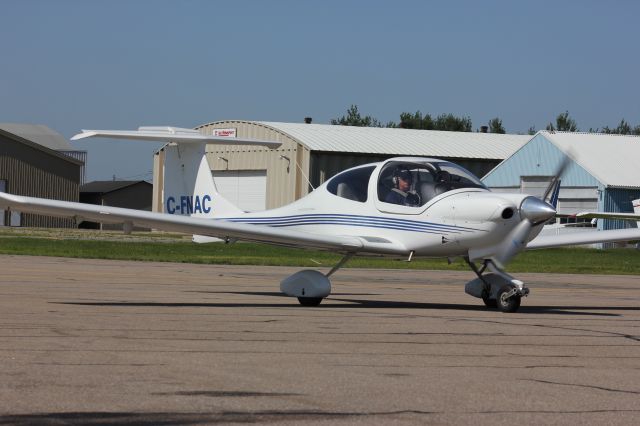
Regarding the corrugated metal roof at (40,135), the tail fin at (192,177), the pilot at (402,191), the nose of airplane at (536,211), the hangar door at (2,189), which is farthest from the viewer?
the corrugated metal roof at (40,135)

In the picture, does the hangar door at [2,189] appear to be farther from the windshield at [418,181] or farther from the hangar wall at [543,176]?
the windshield at [418,181]

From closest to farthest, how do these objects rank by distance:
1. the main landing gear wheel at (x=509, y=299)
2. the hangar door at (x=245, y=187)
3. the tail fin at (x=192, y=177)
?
1. the main landing gear wheel at (x=509, y=299)
2. the tail fin at (x=192, y=177)
3. the hangar door at (x=245, y=187)

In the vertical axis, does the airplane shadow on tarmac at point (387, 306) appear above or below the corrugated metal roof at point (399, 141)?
below

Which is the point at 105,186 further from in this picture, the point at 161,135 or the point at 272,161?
the point at 161,135

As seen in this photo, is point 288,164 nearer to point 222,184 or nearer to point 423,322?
point 222,184

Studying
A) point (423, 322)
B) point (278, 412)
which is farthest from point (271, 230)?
point (278, 412)

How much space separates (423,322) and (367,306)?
2996 millimetres

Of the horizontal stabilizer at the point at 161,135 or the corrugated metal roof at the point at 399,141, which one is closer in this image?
the horizontal stabilizer at the point at 161,135

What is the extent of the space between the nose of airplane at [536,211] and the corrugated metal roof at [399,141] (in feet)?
140

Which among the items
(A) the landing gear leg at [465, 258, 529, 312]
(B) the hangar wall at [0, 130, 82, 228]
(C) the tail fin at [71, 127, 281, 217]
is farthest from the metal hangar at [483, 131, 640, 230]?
(A) the landing gear leg at [465, 258, 529, 312]

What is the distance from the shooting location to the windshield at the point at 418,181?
15.7 meters

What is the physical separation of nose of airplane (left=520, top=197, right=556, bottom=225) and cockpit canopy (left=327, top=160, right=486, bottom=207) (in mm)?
1094

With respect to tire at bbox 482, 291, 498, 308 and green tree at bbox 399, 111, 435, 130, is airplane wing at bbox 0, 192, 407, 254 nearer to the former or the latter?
tire at bbox 482, 291, 498, 308

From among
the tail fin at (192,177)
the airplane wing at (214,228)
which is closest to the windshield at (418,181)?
the airplane wing at (214,228)
